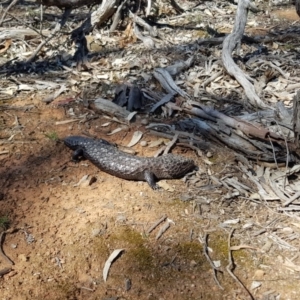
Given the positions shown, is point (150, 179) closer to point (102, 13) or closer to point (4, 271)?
point (4, 271)

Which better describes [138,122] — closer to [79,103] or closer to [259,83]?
[79,103]

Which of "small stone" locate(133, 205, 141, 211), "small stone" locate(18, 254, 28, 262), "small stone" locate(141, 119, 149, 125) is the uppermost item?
"small stone" locate(133, 205, 141, 211)

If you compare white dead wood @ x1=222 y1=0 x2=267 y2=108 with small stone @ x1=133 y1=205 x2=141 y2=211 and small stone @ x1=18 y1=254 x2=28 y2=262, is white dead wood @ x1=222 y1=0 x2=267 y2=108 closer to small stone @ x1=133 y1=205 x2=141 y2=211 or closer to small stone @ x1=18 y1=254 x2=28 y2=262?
small stone @ x1=133 y1=205 x2=141 y2=211

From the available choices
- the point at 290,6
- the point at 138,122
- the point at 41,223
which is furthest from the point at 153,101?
the point at 290,6

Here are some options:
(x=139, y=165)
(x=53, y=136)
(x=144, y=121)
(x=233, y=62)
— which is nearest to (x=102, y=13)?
(x=233, y=62)

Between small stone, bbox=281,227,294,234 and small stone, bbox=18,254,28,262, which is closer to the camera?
small stone, bbox=18,254,28,262

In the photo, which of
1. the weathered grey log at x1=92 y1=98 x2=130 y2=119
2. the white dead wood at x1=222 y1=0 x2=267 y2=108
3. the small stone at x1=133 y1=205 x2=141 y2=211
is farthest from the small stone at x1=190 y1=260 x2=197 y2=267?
the white dead wood at x1=222 y1=0 x2=267 y2=108

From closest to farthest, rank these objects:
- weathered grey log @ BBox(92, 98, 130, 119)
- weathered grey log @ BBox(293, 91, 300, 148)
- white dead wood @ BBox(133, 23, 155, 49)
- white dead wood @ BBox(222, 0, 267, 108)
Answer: weathered grey log @ BBox(293, 91, 300, 148), weathered grey log @ BBox(92, 98, 130, 119), white dead wood @ BBox(222, 0, 267, 108), white dead wood @ BBox(133, 23, 155, 49)
